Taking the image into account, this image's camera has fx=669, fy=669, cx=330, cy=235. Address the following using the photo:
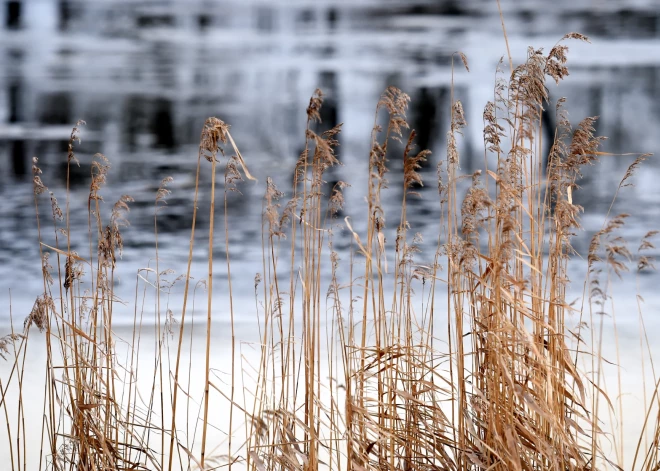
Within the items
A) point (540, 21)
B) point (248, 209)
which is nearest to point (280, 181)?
point (248, 209)

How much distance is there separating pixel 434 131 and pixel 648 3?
1280mm

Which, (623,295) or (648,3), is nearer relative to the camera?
(623,295)

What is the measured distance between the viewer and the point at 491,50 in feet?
11.4

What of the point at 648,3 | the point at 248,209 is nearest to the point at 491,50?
the point at 648,3

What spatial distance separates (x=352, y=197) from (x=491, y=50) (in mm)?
1062

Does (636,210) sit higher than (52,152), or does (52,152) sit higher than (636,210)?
(52,152)

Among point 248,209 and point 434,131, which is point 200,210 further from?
point 434,131

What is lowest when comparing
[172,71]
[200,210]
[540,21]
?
[200,210]

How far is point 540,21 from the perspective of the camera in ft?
11.3

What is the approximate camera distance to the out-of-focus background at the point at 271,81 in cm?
329

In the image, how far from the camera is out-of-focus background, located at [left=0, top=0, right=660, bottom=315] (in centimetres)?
329

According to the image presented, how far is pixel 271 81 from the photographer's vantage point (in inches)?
134

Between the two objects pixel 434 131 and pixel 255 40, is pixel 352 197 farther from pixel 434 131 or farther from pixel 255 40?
pixel 255 40

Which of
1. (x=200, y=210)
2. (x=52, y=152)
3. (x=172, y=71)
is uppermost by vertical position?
(x=172, y=71)
